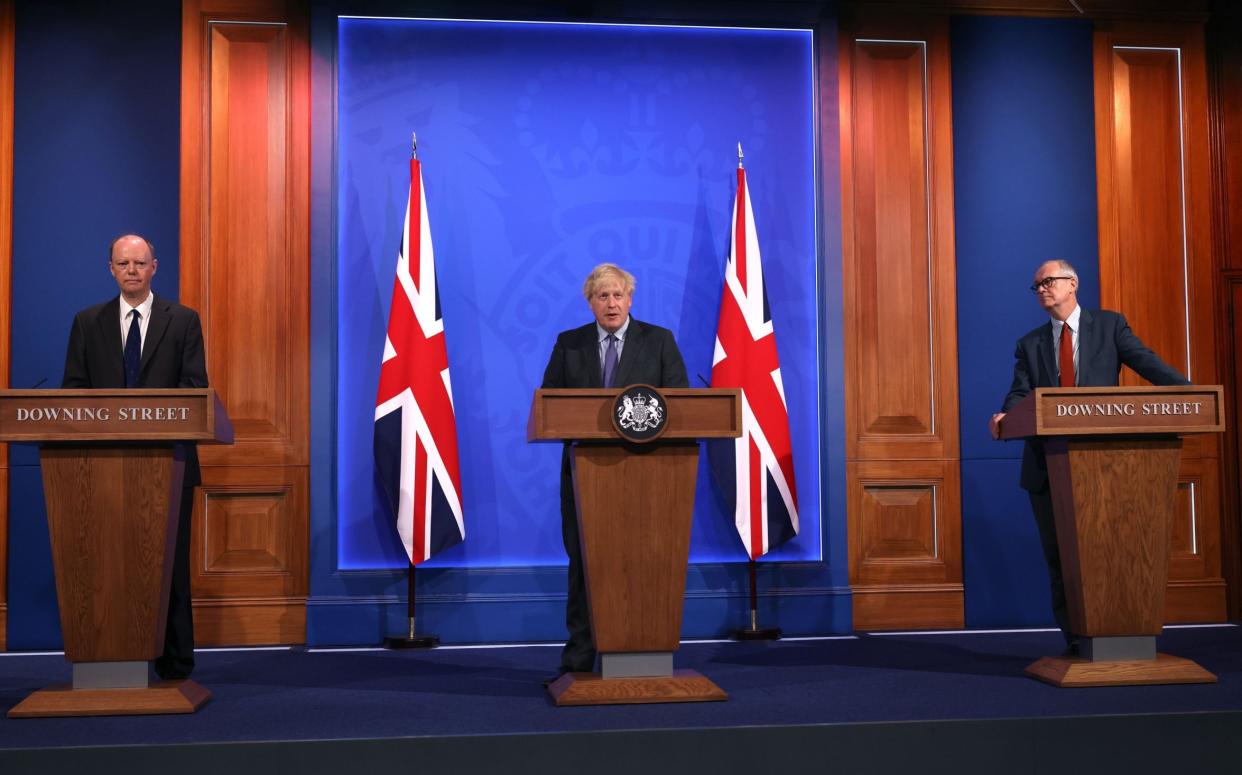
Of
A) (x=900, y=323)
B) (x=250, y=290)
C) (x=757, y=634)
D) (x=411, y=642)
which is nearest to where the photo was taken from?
(x=411, y=642)

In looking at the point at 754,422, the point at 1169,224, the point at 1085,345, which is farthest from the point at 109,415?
the point at 1169,224

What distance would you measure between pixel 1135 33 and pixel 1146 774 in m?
4.08

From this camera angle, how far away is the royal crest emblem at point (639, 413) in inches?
142

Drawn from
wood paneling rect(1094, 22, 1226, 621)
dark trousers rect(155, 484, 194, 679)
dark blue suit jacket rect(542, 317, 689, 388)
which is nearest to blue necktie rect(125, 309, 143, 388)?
dark trousers rect(155, 484, 194, 679)

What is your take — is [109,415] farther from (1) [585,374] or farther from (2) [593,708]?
(2) [593,708]

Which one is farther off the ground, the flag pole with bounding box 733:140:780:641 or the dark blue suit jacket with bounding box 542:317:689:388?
the dark blue suit jacket with bounding box 542:317:689:388

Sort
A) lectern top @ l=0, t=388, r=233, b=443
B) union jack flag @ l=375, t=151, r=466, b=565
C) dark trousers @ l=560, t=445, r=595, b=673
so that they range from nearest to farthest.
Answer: lectern top @ l=0, t=388, r=233, b=443 → dark trousers @ l=560, t=445, r=595, b=673 → union jack flag @ l=375, t=151, r=466, b=565

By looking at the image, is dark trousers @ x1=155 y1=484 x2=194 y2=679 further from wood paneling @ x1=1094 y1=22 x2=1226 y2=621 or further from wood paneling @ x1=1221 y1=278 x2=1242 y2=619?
wood paneling @ x1=1221 y1=278 x2=1242 y2=619

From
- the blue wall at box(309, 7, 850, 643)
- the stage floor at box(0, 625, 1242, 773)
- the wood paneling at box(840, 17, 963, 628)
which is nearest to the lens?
the stage floor at box(0, 625, 1242, 773)

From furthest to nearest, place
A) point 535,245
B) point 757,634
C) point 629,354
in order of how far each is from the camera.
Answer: point 535,245 → point 757,634 → point 629,354

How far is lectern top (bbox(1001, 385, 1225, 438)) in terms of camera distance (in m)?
3.82

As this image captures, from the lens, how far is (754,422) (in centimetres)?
527

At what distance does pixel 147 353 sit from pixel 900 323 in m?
3.44

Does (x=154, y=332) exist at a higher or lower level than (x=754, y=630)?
higher
